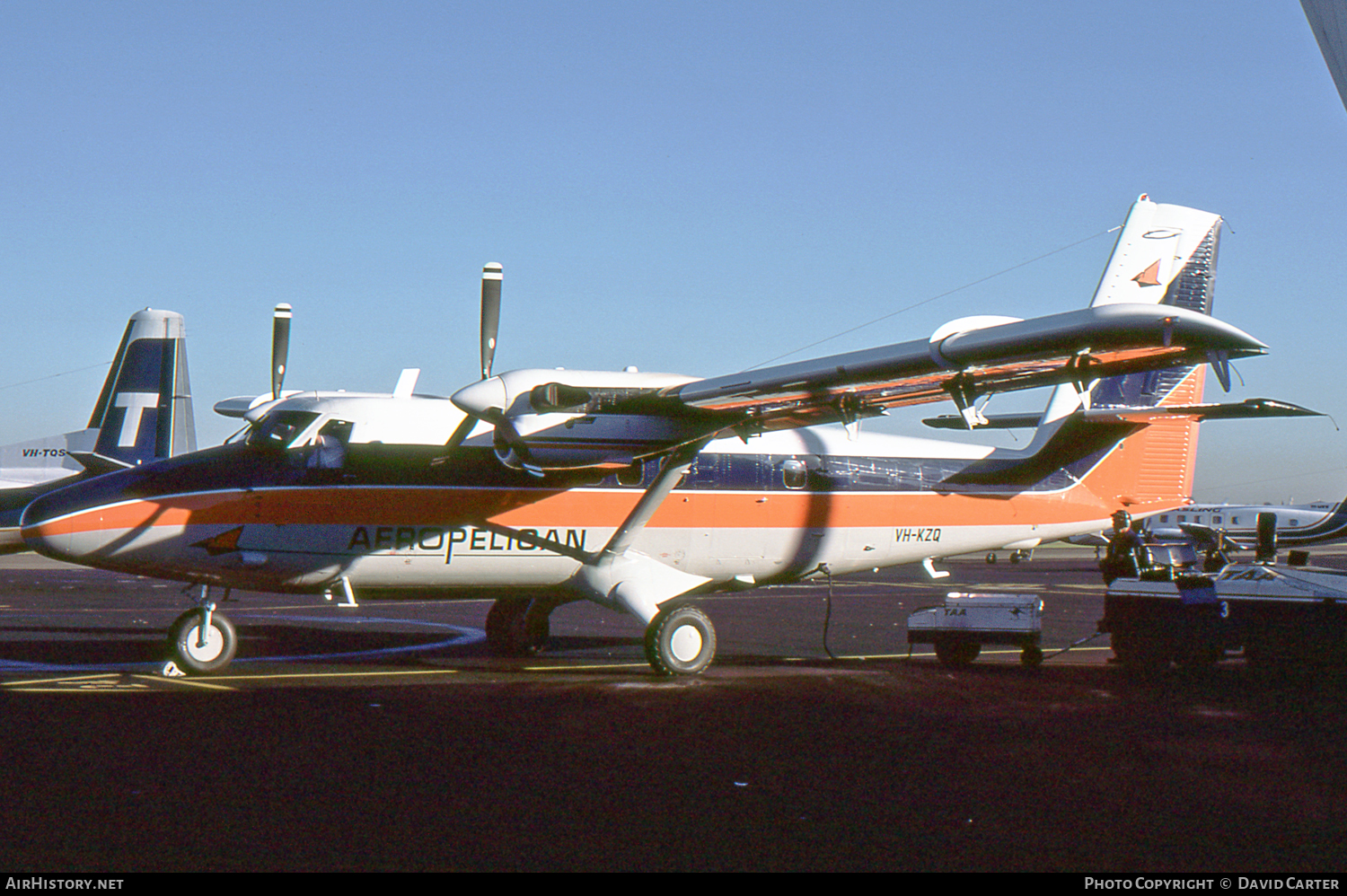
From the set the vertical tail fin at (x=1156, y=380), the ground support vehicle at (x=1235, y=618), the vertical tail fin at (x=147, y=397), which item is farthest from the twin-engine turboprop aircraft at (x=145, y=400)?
the ground support vehicle at (x=1235, y=618)

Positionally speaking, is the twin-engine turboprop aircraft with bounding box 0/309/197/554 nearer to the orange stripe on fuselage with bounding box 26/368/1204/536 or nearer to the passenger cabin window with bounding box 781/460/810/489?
the orange stripe on fuselage with bounding box 26/368/1204/536

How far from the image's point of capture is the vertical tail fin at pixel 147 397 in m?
29.3

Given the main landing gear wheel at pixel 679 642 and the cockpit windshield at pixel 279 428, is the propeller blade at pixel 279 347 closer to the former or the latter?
the cockpit windshield at pixel 279 428

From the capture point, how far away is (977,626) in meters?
14.4

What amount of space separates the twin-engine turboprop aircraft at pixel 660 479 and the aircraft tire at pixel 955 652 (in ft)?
5.48

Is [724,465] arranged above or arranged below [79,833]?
above

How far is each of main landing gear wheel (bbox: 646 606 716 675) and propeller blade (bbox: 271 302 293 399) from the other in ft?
23.0

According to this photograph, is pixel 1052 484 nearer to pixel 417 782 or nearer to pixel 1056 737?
pixel 1056 737

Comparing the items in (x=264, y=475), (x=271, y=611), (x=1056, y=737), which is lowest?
(x=271, y=611)

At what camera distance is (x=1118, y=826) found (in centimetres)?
657

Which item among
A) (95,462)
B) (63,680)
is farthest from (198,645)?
(95,462)
